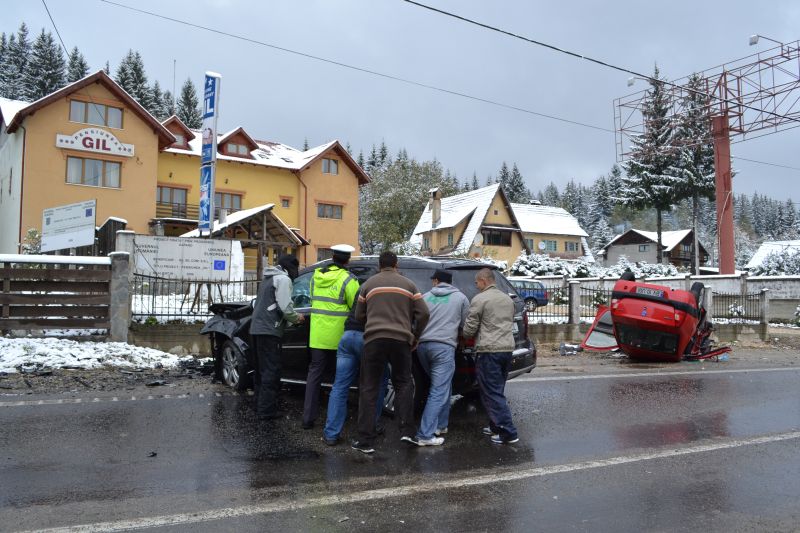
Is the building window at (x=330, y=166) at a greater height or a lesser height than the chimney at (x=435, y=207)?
greater

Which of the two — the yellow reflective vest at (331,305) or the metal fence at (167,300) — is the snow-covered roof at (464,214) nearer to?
the metal fence at (167,300)

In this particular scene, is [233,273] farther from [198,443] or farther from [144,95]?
[144,95]

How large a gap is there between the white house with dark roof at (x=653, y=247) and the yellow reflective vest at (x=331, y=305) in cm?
6877

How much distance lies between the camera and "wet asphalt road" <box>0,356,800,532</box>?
12.8ft

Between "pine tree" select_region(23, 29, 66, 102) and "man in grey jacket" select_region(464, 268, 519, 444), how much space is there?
69.4m

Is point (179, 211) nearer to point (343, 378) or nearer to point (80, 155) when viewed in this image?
point (80, 155)

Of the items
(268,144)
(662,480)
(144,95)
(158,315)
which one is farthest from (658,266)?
(144,95)

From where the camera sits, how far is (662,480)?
4746 mm

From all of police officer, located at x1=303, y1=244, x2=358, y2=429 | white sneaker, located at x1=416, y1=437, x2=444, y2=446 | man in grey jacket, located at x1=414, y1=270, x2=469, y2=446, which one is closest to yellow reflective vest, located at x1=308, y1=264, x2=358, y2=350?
police officer, located at x1=303, y1=244, x2=358, y2=429

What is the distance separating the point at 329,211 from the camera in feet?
130

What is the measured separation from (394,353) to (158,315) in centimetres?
774

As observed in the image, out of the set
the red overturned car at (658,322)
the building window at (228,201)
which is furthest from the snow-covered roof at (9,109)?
the red overturned car at (658,322)

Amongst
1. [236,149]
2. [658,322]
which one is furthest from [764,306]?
[236,149]

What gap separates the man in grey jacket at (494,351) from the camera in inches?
229
